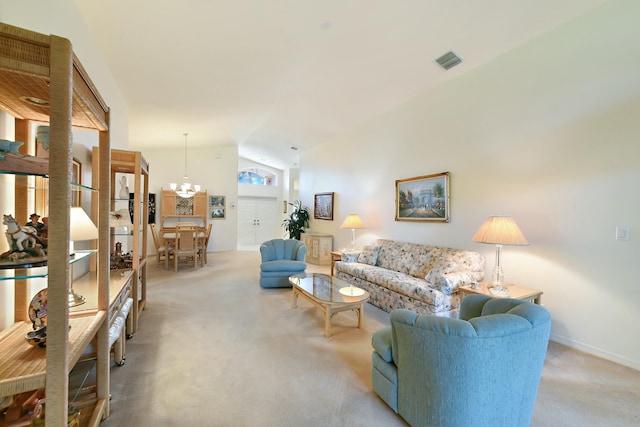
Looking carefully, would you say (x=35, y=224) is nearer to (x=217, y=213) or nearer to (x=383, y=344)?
(x=383, y=344)

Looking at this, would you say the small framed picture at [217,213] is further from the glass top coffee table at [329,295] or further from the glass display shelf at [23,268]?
the glass display shelf at [23,268]

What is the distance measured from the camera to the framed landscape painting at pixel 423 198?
156 inches

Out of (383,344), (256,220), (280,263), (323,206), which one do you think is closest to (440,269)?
(383,344)

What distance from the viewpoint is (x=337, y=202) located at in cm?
654

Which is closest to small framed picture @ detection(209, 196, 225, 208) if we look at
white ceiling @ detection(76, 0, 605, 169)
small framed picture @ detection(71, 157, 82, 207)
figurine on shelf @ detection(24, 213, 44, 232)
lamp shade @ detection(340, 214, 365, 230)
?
white ceiling @ detection(76, 0, 605, 169)

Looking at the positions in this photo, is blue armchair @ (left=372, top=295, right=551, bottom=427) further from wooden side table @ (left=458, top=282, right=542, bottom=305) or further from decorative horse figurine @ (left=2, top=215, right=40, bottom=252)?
decorative horse figurine @ (left=2, top=215, right=40, bottom=252)

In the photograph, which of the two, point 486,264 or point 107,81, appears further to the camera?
point 486,264

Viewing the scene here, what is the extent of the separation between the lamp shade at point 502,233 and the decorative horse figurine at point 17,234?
337cm

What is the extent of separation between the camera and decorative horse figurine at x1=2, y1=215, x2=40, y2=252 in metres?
1.12

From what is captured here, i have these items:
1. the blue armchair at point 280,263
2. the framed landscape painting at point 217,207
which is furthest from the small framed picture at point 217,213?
the blue armchair at point 280,263

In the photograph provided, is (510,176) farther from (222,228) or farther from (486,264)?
(222,228)

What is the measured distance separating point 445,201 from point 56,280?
410 centimetres

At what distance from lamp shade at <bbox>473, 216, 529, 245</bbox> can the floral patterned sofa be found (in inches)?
25.6

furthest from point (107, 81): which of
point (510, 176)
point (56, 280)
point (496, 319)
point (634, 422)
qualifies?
point (634, 422)
